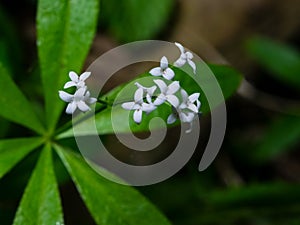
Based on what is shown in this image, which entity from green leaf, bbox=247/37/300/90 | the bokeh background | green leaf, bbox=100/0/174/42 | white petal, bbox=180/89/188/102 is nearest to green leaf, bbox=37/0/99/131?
Result: white petal, bbox=180/89/188/102

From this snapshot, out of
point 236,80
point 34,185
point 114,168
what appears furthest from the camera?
point 114,168

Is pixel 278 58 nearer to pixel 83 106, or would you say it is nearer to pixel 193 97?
pixel 193 97

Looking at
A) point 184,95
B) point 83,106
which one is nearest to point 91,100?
point 83,106

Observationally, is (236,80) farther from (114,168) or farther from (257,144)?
(257,144)

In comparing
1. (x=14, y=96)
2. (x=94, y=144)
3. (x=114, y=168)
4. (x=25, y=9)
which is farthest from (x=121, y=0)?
(x=14, y=96)

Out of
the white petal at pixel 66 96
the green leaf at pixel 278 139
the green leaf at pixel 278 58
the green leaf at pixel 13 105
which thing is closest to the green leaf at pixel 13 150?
the green leaf at pixel 13 105

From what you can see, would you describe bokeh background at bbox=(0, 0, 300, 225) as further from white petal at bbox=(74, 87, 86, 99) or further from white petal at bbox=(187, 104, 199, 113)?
white petal at bbox=(187, 104, 199, 113)

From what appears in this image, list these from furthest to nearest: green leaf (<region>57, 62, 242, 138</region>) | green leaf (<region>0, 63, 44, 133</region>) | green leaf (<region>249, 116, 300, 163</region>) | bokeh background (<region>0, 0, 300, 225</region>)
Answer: green leaf (<region>249, 116, 300, 163</region>) → bokeh background (<region>0, 0, 300, 225</region>) → green leaf (<region>0, 63, 44, 133</region>) → green leaf (<region>57, 62, 242, 138</region>)
